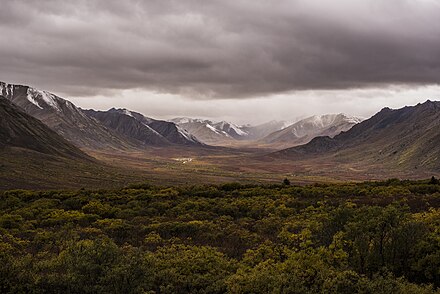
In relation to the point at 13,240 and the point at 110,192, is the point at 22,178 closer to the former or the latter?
the point at 110,192

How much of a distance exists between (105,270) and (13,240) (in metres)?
19.5

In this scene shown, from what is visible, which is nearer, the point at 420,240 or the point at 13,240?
the point at 420,240

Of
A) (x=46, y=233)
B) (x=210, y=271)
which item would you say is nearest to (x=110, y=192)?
(x=46, y=233)

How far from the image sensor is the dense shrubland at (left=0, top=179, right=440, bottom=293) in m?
22.0

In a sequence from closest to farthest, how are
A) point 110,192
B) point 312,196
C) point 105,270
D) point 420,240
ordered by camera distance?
point 105,270
point 420,240
point 312,196
point 110,192

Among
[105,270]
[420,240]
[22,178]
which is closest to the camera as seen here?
[105,270]

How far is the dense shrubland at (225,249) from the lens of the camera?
22.0 meters

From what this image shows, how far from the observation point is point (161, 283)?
25.1 meters

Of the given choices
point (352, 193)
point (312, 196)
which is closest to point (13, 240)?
point (312, 196)

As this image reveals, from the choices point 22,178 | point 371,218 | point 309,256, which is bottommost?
point 22,178

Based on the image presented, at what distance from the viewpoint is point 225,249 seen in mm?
35094

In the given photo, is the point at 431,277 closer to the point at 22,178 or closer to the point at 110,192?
the point at 110,192

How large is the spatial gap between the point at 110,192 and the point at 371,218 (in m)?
52.3

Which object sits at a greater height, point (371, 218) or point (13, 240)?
point (371, 218)
